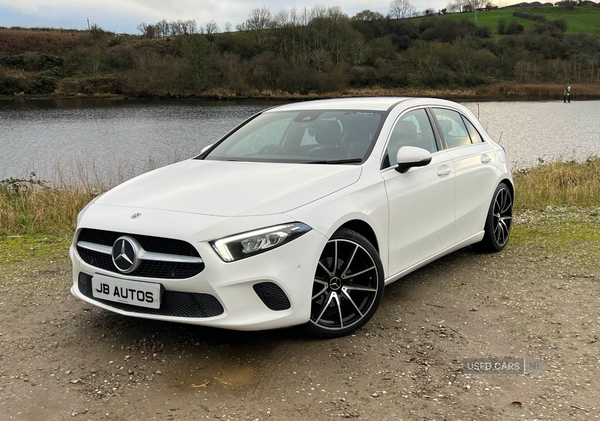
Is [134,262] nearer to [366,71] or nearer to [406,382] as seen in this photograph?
[406,382]

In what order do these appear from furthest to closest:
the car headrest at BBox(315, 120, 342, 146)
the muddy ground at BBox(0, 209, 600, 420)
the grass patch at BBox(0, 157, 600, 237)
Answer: the grass patch at BBox(0, 157, 600, 237) < the car headrest at BBox(315, 120, 342, 146) < the muddy ground at BBox(0, 209, 600, 420)

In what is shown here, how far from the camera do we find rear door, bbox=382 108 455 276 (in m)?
4.26

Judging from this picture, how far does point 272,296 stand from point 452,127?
3009mm

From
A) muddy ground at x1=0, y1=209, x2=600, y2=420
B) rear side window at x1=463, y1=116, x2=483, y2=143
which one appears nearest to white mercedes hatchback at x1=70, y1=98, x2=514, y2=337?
muddy ground at x1=0, y1=209, x2=600, y2=420

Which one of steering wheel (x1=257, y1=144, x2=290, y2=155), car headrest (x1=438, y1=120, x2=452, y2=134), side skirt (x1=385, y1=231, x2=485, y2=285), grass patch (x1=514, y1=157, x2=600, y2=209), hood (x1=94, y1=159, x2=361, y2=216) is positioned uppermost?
car headrest (x1=438, y1=120, x2=452, y2=134)

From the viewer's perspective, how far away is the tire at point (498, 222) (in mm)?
5852

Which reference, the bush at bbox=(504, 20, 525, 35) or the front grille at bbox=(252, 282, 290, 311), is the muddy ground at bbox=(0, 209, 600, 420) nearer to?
the front grille at bbox=(252, 282, 290, 311)

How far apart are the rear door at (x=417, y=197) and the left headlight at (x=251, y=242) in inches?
44.9

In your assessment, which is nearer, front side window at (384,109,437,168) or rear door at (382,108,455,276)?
rear door at (382,108,455,276)

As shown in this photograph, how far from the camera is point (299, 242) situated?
11.1 feet

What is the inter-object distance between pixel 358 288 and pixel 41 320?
2.53 m

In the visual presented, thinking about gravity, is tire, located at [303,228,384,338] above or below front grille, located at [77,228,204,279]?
below

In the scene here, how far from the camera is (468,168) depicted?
5.31 meters

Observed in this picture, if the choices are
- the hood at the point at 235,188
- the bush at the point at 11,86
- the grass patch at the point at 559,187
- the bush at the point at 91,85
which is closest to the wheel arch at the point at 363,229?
the hood at the point at 235,188
